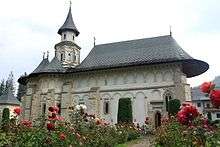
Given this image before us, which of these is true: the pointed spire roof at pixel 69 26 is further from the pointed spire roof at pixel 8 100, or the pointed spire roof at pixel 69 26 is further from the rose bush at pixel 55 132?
the rose bush at pixel 55 132

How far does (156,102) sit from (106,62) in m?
7.07

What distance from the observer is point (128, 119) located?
2886 centimetres

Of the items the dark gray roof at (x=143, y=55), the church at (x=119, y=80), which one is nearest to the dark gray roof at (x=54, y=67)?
the church at (x=119, y=80)

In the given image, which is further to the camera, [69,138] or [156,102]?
[156,102]

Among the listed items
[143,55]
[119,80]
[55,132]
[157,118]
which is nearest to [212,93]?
[55,132]

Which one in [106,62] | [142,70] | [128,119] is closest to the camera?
[128,119]

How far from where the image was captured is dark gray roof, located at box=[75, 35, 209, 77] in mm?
30219

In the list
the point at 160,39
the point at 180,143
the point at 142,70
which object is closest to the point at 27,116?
the point at 142,70

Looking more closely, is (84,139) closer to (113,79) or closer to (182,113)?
(182,113)

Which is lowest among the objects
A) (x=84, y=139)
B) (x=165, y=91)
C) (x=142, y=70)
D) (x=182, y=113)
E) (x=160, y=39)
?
(x=84, y=139)

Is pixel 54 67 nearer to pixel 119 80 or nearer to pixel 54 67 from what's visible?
pixel 54 67

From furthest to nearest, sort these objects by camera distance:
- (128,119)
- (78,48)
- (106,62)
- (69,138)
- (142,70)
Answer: (78,48) → (106,62) → (142,70) → (128,119) → (69,138)

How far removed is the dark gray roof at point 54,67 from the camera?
3405 cm

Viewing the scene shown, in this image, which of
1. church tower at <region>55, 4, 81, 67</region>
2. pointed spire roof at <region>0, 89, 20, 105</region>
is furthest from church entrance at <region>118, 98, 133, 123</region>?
pointed spire roof at <region>0, 89, 20, 105</region>
